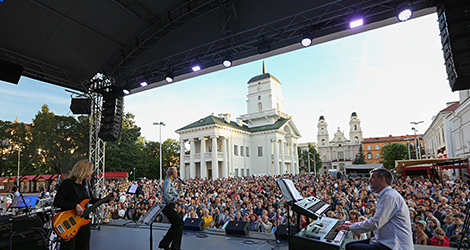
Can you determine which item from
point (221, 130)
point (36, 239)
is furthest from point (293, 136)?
point (36, 239)

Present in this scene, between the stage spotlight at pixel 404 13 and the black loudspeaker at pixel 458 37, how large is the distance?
55 cm

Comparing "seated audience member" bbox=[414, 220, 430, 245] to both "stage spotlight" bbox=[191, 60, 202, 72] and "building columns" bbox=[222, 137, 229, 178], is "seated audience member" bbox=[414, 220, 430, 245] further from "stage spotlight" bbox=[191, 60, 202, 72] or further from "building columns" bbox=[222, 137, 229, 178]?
"building columns" bbox=[222, 137, 229, 178]

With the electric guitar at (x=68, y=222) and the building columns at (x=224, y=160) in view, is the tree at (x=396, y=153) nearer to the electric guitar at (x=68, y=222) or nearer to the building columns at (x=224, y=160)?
the building columns at (x=224, y=160)

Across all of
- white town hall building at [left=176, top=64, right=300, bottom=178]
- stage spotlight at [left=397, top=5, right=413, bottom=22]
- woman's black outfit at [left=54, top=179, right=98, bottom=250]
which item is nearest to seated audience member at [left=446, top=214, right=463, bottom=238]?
stage spotlight at [left=397, top=5, right=413, bottom=22]

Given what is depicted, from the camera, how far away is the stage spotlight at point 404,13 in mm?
5479

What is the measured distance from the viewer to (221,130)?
40094mm

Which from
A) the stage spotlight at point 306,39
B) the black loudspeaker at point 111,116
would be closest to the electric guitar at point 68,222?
the stage spotlight at point 306,39

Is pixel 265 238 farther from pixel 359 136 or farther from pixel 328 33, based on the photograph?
pixel 359 136

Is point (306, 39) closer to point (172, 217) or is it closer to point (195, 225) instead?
point (172, 217)

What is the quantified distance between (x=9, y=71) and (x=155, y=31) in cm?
404

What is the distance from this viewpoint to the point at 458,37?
4.96 metres

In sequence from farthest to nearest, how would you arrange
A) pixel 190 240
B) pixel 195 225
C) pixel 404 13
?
pixel 195 225, pixel 190 240, pixel 404 13

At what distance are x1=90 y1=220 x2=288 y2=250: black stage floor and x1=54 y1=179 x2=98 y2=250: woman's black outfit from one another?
2029 mm

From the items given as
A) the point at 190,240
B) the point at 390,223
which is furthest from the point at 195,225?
the point at 390,223
